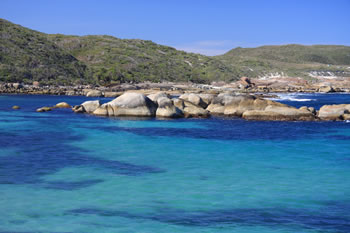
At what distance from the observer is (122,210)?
13547 mm

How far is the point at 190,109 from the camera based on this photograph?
1720 inches

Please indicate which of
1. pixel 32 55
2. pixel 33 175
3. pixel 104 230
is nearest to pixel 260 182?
pixel 104 230

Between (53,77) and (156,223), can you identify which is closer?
(156,223)

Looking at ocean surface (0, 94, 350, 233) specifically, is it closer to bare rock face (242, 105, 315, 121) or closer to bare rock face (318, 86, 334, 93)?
bare rock face (242, 105, 315, 121)

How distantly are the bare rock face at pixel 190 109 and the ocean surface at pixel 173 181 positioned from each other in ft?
34.3

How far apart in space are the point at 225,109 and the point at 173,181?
93.9 ft

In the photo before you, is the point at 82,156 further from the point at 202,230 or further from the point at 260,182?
the point at 202,230

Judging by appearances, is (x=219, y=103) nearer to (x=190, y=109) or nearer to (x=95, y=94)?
(x=190, y=109)

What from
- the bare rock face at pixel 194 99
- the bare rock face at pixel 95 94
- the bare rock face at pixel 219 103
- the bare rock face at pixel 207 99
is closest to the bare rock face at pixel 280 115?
the bare rock face at pixel 219 103

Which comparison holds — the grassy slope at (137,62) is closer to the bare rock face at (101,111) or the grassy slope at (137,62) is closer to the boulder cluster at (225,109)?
the bare rock face at (101,111)

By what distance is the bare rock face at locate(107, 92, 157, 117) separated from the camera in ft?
137

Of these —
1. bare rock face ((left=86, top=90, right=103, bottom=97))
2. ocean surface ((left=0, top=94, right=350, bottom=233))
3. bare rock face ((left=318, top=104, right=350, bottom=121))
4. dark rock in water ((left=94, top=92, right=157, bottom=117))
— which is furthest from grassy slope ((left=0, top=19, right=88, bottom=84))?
bare rock face ((left=318, top=104, right=350, bottom=121))

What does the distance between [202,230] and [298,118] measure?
101ft

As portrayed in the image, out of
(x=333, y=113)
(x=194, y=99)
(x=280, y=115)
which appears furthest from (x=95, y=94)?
(x=333, y=113)
